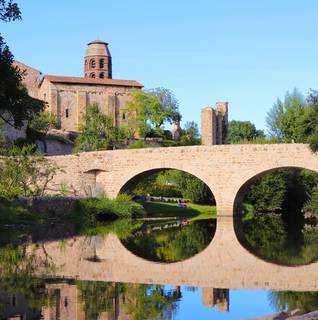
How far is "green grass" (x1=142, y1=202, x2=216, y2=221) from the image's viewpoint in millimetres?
34550

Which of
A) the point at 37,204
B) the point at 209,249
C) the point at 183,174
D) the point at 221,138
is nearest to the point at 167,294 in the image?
the point at 209,249

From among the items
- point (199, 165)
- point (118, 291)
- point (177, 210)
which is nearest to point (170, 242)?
point (118, 291)

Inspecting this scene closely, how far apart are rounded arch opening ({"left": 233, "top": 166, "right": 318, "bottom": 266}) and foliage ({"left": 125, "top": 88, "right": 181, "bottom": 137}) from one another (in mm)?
27618

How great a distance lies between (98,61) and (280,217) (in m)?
45.5

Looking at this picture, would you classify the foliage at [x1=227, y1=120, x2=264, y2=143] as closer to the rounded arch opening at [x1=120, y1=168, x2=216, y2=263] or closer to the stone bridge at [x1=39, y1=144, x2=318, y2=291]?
the rounded arch opening at [x1=120, y1=168, x2=216, y2=263]

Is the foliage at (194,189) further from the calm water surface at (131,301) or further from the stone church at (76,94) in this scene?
the stone church at (76,94)

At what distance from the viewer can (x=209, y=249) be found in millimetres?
18328

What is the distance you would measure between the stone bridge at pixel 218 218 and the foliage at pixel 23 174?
1708mm

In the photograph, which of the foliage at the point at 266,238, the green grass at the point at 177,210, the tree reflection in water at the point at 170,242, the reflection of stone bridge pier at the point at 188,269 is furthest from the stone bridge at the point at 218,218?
the green grass at the point at 177,210

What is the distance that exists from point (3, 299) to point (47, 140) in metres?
39.2

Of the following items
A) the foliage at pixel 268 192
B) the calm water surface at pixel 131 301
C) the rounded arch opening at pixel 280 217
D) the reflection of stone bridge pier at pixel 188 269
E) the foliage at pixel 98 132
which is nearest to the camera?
the calm water surface at pixel 131 301

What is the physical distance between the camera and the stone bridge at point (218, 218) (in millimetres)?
13109

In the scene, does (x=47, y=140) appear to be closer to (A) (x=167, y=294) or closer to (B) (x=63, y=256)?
(B) (x=63, y=256)

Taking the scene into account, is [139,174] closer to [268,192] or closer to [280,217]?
[280,217]
